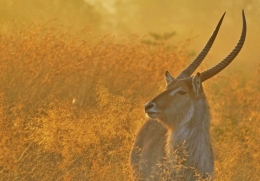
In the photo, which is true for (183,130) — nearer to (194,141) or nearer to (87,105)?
(194,141)

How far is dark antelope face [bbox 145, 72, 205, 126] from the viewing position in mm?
6051

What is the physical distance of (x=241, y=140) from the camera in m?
8.84

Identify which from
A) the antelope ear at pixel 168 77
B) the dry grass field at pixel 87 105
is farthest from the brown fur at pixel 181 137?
the dry grass field at pixel 87 105

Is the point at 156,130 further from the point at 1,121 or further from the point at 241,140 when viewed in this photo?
the point at 241,140

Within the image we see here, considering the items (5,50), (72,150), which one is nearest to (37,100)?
(5,50)

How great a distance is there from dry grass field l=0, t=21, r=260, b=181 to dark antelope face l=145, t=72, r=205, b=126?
444 mm

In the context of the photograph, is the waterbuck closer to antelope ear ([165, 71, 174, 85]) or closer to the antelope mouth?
the antelope mouth

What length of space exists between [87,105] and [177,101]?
296cm

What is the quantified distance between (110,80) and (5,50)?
5.19 ft

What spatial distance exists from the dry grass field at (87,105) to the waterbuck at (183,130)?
350mm

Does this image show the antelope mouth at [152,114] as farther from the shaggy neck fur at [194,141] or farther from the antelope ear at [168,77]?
the antelope ear at [168,77]

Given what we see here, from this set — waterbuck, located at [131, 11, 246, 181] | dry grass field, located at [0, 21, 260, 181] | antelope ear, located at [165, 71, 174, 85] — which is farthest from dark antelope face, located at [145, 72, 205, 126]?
dry grass field, located at [0, 21, 260, 181]

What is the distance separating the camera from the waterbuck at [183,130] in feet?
19.5

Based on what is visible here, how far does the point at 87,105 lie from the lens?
8.95 metres
